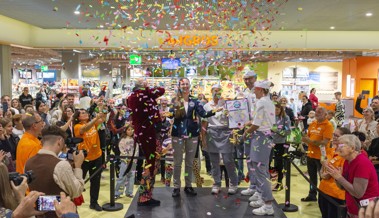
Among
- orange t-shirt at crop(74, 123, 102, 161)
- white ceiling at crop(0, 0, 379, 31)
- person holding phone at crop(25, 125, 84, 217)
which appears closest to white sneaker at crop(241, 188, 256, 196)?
orange t-shirt at crop(74, 123, 102, 161)

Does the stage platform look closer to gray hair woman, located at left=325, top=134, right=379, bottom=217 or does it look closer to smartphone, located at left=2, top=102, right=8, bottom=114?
gray hair woman, located at left=325, top=134, right=379, bottom=217

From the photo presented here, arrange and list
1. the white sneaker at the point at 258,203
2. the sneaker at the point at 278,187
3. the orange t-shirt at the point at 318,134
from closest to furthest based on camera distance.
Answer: the white sneaker at the point at 258,203 < the orange t-shirt at the point at 318,134 < the sneaker at the point at 278,187

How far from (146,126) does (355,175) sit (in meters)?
2.53

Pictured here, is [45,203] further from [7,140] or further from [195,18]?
[195,18]

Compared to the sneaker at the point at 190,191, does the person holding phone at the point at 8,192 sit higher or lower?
higher

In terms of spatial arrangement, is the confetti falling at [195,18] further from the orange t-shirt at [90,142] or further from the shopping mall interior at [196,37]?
Answer: the orange t-shirt at [90,142]

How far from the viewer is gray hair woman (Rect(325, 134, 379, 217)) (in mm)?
3295

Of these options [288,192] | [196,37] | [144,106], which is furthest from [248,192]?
[196,37]

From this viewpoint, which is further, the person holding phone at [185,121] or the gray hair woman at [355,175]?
the person holding phone at [185,121]

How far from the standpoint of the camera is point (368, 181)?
3.33m

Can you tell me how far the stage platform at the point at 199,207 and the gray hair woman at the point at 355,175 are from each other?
1470mm

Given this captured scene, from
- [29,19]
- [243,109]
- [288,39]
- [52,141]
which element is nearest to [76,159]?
[52,141]

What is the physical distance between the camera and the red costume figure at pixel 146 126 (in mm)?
4695

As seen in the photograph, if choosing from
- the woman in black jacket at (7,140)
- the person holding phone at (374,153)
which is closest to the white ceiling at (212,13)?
the person holding phone at (374,153)
